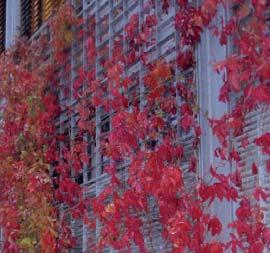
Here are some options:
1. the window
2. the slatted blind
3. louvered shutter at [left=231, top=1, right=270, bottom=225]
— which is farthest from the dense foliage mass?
the slatted blind

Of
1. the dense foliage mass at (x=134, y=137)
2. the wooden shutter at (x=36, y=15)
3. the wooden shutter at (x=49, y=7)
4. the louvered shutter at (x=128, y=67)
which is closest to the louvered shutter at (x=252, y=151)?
the dense foliage mass at (x=134, y=137)

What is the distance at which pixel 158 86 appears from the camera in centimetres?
446

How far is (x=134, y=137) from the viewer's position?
14.6 ft

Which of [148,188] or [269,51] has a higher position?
[269,51]

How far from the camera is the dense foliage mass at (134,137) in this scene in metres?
3.70

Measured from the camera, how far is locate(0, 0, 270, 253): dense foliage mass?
370cm

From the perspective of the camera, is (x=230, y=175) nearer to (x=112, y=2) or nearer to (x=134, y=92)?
(x=134, y=92)

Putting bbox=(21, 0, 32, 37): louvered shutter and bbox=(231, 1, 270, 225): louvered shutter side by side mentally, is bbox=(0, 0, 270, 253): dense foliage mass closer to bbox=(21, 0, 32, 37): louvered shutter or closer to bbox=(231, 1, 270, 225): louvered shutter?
bbox=(231, 1, 270, 225): louvered shutter

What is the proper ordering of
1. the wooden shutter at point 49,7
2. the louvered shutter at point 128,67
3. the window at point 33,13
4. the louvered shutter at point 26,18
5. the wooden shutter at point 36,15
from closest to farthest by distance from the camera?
the louvered shutter at point 128,67 → the wooden shutter at point 49,7 → the window at point 33,13 → the wooden shutter at point 36,15 → the louvered shutter at point 26,18

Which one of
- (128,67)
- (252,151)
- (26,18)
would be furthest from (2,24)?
(252,151)

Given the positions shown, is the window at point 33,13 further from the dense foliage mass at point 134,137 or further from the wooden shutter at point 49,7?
the dense foliage mass at point 134,137

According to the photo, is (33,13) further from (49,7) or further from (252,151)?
(252,151)

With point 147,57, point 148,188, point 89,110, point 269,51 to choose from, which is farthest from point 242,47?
point 89,110

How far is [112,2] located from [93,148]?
936 millimetres
